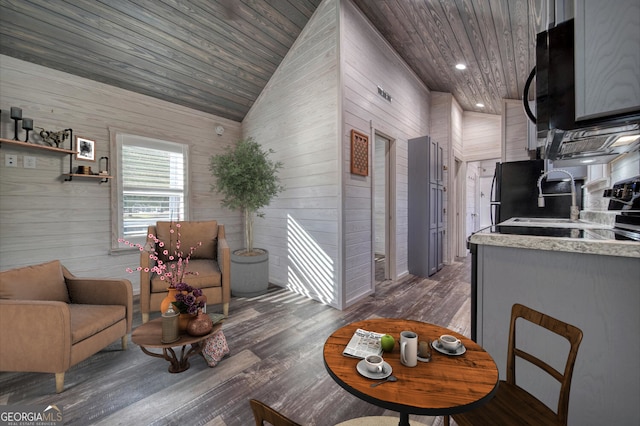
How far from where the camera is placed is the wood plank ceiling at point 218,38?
264cm

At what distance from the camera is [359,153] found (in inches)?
130

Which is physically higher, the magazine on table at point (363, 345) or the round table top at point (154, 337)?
the magazine on table at point (363, 345)

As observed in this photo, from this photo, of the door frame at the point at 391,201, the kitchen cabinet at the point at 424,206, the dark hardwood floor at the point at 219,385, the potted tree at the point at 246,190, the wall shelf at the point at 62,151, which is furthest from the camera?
the kitchen cabinet at the point at 424,206

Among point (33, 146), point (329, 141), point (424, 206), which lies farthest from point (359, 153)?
point (33, 146)

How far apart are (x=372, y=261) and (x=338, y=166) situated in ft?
4.67

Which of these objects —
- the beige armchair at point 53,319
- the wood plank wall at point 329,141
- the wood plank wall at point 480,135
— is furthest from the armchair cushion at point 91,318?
the wood plank wall at point 480,135

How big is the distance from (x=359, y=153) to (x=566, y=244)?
7.80 feet

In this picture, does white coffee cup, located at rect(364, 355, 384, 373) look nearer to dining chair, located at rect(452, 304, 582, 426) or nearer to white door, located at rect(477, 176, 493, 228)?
dining chair, located at rect(452, 304, 582, 426)

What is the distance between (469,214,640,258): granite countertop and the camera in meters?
1.07

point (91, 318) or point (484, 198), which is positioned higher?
point (484, 198)

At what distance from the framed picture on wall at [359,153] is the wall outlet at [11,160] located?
364 cm

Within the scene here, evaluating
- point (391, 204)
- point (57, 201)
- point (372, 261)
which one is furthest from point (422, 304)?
point (57, 201)

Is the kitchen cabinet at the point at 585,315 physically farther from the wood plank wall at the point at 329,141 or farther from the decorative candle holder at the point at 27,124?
the decorative candle holder at the point at 27,124

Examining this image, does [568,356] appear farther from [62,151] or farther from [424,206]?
[62,151]
